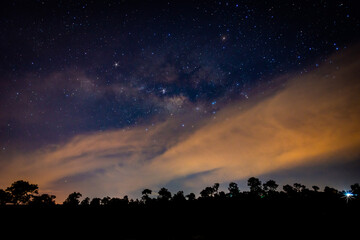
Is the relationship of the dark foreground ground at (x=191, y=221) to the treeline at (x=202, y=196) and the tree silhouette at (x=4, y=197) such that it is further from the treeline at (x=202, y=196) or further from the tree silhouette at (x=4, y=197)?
the tree silhouette at (x=4, y=197)

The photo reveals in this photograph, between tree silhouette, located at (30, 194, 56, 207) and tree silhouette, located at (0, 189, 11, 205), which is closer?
tree silhouette, located at (30, 194, 56, 207)

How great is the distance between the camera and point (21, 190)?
193 feet

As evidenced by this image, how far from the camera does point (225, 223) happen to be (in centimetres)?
659

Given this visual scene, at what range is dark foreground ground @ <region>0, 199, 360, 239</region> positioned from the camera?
18.4ft

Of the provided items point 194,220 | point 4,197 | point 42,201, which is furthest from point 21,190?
point 194,220

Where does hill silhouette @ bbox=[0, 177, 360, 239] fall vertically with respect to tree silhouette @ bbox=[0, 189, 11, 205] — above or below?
below

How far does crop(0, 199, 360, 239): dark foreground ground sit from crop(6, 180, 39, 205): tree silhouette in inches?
2718

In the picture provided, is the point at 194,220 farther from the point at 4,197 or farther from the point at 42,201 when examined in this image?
the point at 4,197

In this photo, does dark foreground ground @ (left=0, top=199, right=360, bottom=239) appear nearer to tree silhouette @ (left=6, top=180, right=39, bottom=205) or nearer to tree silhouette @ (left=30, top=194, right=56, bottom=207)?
tree silhouette @ (left=30, top=194, right=56, bottom=207)

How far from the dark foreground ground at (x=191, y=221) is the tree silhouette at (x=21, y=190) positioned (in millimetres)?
69027

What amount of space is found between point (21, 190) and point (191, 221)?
75.5 metres

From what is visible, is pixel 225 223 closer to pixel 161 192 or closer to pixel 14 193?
pixel 14 193

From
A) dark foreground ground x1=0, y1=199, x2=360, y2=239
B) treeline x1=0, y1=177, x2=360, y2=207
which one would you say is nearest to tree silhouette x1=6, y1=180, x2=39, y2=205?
treeline x1=0, y1=177, x2=360, y2=207

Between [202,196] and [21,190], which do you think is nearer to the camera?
[202,196]
